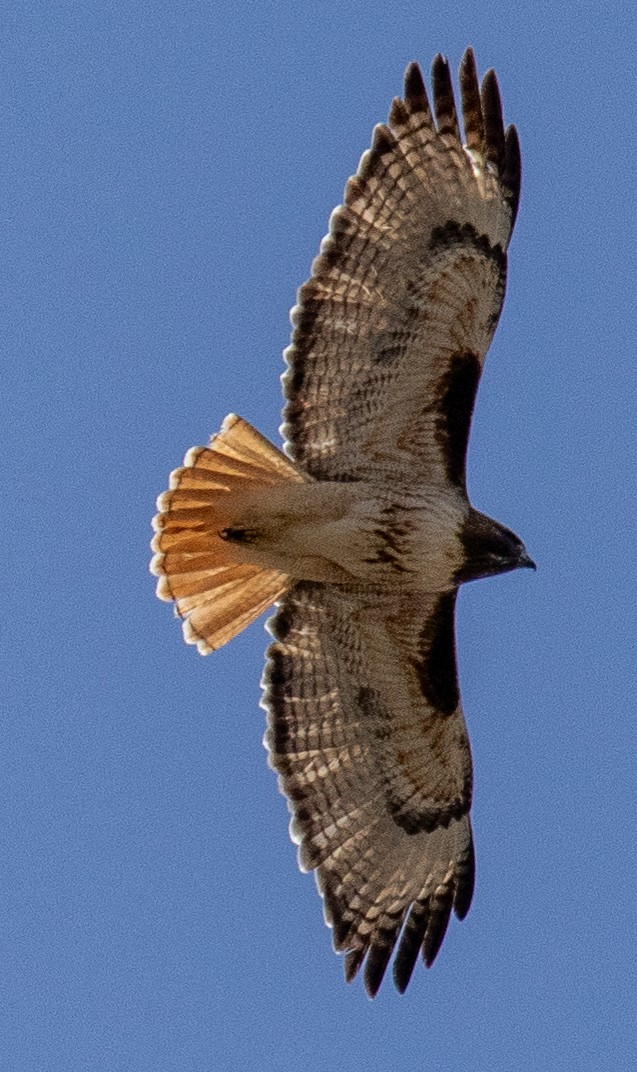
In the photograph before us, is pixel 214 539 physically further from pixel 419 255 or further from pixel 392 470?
pixel 419 255

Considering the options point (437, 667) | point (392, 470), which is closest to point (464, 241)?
point (392, 470)

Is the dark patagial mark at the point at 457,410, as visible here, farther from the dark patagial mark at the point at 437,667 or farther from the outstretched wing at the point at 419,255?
the dark patagial mark at the point at 437,667

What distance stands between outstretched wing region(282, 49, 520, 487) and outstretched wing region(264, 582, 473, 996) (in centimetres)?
118

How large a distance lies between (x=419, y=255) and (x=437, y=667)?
6.78 feet

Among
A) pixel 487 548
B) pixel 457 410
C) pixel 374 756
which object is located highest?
pixel 457 410

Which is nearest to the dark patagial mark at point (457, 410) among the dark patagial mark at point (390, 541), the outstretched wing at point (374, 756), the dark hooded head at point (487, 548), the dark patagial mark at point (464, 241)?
the dark hooded head at point (487, 548)

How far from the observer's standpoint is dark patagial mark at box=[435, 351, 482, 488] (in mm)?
11086

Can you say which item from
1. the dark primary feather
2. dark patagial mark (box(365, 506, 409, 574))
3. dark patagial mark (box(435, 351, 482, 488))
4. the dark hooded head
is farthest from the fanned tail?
the dark hooded head

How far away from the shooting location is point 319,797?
1162cm

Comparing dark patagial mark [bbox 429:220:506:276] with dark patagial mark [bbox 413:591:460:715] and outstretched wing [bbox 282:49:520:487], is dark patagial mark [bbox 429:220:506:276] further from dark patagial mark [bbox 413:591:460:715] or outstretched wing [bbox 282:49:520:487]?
dark patagial mark [bbox 413:591:460:715]

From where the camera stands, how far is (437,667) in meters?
11.6


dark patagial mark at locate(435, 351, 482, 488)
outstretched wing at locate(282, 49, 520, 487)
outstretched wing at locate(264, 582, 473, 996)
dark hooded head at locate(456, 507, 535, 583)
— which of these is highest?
outstretched wing at locate(282, 49, 520, 487)

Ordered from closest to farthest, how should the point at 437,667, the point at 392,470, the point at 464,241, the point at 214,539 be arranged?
the point at 464,241, the point at 214,539, the point at 392,470, the point at 437,667

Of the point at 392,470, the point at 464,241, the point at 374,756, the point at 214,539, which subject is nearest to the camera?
the point at 464,241
